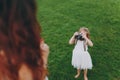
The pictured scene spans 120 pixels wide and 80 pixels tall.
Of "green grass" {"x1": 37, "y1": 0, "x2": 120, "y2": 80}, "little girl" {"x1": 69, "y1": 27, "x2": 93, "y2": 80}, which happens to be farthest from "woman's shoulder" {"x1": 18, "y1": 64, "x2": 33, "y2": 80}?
"green grass" {"x1": 37, "y1": 0, "x2": 120, "y2": 80}

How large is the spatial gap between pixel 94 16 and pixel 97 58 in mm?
2625

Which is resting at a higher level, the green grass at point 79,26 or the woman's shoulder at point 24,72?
the woman's shoulder at point 24,72

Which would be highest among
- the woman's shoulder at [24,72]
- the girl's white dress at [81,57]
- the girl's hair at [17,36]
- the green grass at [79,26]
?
the girl's hair at [17,36]

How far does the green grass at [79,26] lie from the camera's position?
408 inches

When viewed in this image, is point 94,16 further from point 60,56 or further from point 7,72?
point 7,72

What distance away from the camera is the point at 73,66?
10352 millimetres

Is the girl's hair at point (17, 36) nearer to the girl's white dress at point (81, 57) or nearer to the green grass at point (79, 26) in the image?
the girl's white dress at point (81, 57)

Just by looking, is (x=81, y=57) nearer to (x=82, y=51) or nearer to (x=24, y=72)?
(x=82, y=51)

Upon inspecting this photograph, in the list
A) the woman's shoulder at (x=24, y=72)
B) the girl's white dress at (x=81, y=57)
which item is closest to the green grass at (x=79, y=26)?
the girl's white dress at (x=81, y=57)

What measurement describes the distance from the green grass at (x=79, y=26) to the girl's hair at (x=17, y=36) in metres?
7.15

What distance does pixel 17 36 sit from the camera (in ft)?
9.26

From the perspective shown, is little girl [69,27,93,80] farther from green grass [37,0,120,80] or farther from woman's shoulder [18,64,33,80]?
woman's shoulder [18,64,33,80]

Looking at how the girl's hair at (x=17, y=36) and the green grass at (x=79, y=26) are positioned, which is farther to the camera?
the green grass at (x=79, y=26)

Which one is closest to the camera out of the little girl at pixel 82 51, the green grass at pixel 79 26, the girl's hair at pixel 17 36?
the girl's hair at pixel 17 36
